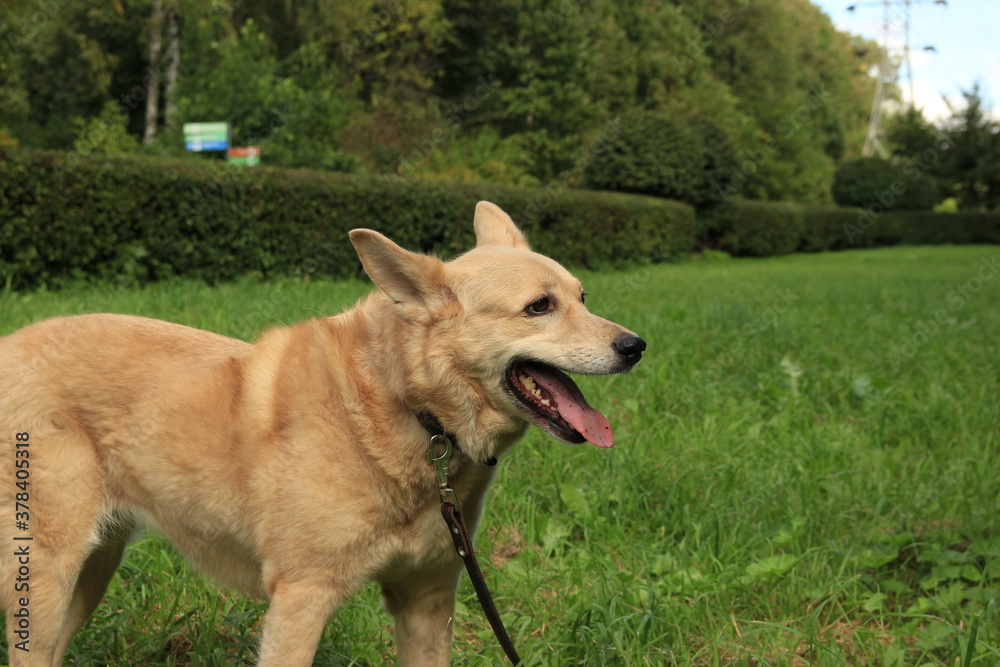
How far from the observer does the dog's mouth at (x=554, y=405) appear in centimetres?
222

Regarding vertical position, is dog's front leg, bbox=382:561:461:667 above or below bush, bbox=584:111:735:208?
below

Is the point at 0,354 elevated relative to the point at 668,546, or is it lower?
elevated

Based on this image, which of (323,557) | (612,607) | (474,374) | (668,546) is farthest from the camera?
(668,546)

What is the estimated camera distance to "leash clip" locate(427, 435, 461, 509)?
86.0 inches

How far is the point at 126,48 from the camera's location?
31.0 meters

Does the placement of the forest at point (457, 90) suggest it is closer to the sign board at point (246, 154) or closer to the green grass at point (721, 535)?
the sign board at point (246, 154)

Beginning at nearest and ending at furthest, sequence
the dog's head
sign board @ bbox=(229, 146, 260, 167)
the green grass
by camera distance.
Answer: the dog's head → the green grass → sign board @ bbox=(229, 146, 260, 167)

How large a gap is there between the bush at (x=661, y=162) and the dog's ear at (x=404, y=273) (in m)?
20.7

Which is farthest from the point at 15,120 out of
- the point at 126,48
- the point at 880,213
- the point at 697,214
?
the point at 880,213

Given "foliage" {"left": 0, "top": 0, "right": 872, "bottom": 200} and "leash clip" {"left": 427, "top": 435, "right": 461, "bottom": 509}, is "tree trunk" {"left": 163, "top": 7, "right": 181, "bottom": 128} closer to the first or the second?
"foliage" {"left": 0, "top": 0, "right": 872, "bottom": 200}

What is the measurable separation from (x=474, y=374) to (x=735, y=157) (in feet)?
77.5

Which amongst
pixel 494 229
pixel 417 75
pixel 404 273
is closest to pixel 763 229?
pixel 417 75

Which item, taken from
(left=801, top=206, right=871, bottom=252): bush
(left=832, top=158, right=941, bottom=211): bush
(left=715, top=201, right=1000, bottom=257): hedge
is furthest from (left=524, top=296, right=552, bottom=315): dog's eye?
(left=832, top=158, right=941, bottom=211): bush

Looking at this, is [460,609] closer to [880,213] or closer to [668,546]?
[668,546]
